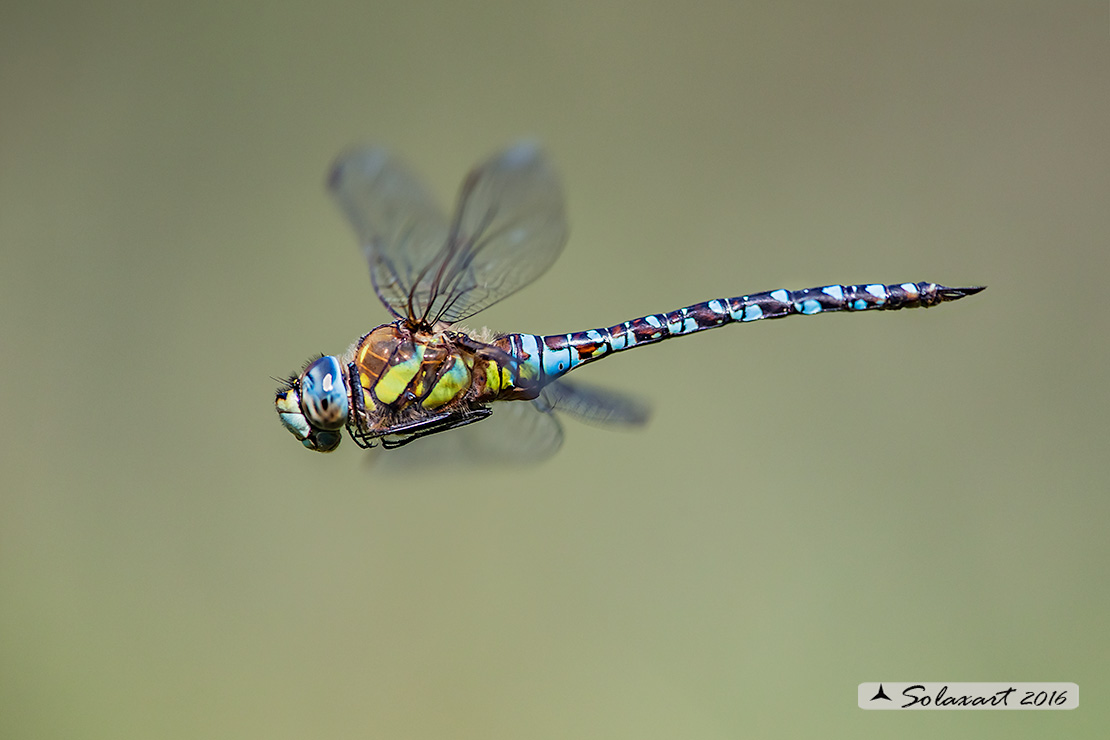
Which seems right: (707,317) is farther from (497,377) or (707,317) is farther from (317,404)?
(317,404)

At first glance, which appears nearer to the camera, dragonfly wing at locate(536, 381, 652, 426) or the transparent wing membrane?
the transparent wing membrane

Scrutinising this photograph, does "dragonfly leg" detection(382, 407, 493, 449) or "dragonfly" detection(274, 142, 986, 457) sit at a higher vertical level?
"dragonfly" detection(274, 142, 986, 457)

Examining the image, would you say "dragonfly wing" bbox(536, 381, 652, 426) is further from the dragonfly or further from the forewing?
the forewing

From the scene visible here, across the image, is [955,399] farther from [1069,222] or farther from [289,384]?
[289,384]

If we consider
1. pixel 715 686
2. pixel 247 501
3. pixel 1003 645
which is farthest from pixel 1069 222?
pixel 247 501
